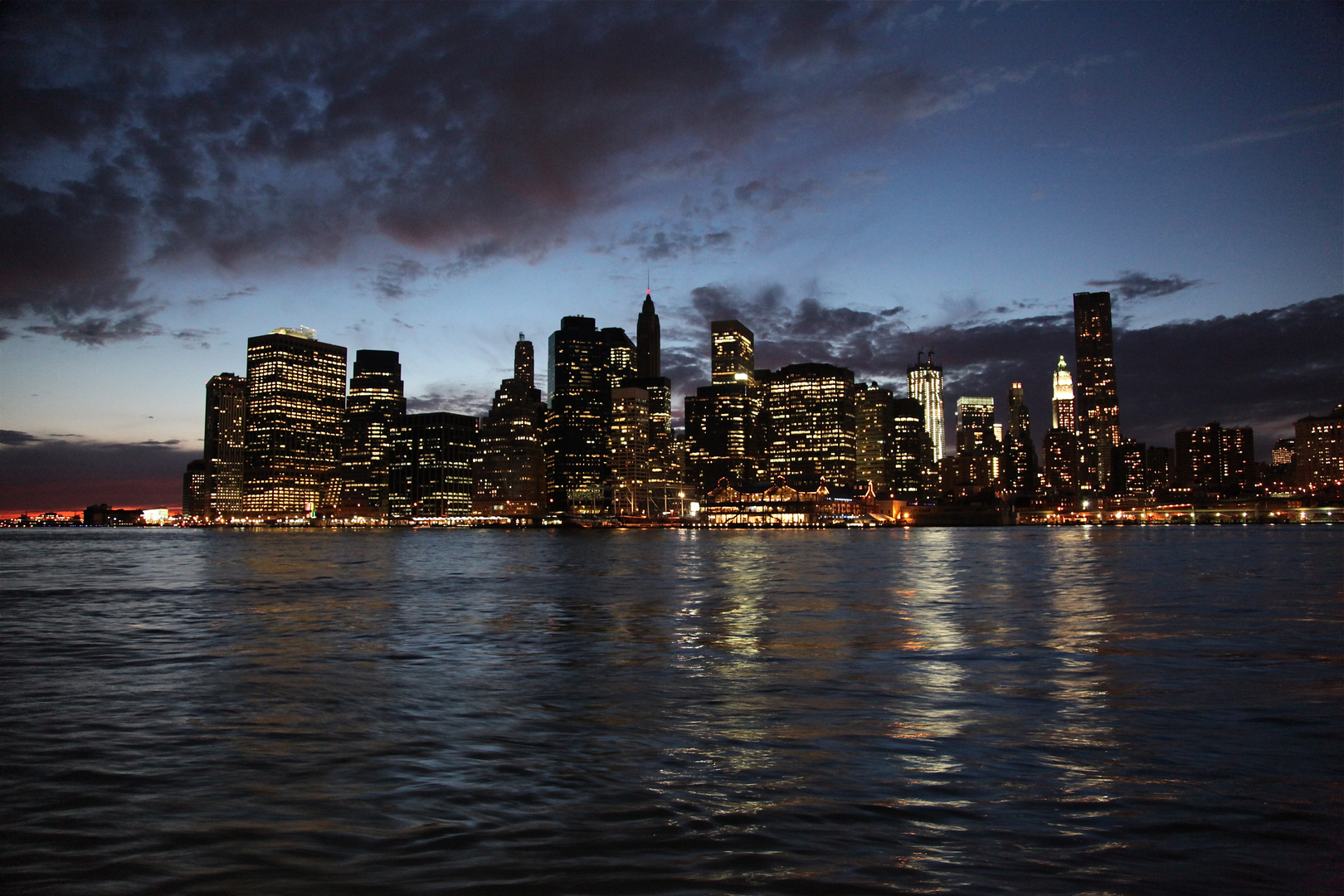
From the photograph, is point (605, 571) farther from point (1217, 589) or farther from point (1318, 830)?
point (1318, 830)

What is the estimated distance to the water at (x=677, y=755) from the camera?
34.2 ft

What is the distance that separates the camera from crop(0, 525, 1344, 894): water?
10.4 m

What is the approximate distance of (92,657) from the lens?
28141 mm

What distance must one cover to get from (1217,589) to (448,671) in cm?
4881

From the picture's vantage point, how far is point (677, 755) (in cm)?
1563

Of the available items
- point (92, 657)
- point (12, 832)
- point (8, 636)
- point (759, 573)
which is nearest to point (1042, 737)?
point (12, 832)

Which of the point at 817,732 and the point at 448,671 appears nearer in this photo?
the point at 817,732

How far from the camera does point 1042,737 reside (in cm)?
1664

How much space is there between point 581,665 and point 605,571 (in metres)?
52.6

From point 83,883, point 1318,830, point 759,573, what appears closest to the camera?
point 83,883

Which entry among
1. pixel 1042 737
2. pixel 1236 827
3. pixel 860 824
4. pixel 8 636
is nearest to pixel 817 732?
pixel 1042 737

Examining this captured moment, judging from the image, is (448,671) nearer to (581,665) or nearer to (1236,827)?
(581,665)

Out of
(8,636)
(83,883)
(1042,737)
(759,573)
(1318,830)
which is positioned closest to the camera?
(83,883)

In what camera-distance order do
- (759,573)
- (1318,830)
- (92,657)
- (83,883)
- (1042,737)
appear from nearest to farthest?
(83,883), (1318,830), (1042,737), (92,657), (759,573)
